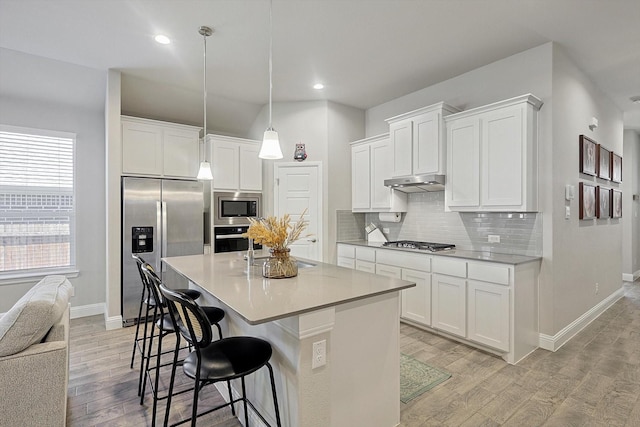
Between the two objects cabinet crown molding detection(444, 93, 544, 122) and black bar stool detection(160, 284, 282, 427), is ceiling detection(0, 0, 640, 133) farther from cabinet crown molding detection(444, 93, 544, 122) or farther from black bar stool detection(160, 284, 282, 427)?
black bar stool detection(160, 284, 282, 427)

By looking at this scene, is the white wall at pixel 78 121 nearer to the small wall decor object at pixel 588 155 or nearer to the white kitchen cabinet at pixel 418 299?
the white kitchen cabinet at pixel 418 299

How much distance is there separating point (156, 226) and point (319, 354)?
130 inches

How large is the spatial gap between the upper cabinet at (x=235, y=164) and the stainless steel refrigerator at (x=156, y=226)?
0.34 m

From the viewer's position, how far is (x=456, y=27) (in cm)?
296

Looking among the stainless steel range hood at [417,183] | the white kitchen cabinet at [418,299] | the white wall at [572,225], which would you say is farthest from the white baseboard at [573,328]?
the stainless steel range hood at [417,183]

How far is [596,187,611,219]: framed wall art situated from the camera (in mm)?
4117

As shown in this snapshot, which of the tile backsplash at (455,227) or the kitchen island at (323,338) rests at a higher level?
the tile backsplash at (455,227)

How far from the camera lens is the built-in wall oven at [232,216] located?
15.2 feet

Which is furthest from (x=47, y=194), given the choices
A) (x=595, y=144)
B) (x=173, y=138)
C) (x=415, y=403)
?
(x=595, y=144)

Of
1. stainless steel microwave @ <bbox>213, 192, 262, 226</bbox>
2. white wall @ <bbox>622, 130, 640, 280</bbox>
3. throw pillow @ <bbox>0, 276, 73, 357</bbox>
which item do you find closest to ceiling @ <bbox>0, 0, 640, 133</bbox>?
stainless steel microwave @ <bbox>213, 192, 262, 226</bbox>

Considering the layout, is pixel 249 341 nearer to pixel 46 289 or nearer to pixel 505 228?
pixel 46 289

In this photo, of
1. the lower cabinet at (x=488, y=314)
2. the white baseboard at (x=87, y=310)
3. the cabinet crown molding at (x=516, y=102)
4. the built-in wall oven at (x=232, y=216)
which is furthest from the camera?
the built-in wall oven at (x=232, y=216)

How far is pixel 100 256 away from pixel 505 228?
513cm

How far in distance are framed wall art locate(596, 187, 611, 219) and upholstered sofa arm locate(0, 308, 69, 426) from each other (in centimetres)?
544
